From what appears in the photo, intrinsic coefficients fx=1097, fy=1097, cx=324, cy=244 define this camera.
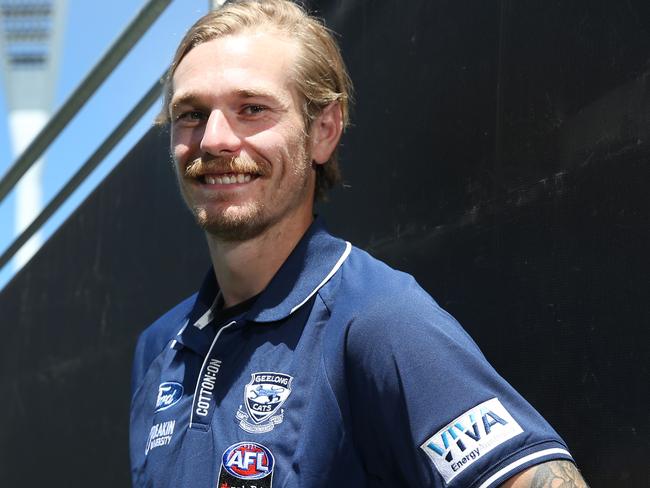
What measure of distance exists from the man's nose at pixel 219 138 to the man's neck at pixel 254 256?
4.9 inches

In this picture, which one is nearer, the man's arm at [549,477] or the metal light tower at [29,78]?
the man's arm at [549,477]

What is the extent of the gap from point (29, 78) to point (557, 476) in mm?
8361

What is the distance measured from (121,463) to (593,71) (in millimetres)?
1693

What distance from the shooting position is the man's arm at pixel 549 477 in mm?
1127

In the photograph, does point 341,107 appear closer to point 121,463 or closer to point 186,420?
point 186,420

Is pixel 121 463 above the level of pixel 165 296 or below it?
below

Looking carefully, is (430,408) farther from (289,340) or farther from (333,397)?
(289,340)

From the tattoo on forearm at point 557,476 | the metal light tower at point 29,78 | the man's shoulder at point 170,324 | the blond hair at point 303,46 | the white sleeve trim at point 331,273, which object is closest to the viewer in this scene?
the tattoo on forearm at point 557,476

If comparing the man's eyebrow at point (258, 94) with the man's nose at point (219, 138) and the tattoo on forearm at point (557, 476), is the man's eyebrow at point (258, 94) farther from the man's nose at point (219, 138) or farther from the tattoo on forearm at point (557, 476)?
the tattoo on forearm at point (557, 476)

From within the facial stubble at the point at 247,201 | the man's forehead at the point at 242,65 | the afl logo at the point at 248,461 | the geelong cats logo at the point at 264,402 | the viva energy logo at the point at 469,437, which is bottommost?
the viva energy logo at the point at 469,437

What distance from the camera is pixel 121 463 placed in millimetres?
2691

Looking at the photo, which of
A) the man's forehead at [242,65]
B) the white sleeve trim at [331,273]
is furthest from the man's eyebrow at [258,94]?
the white sleeve trim at [331,273]

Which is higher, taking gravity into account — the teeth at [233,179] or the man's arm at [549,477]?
the teeth at [233,179]

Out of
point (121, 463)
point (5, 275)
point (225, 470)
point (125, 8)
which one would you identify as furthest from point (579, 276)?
point (5, 275)
